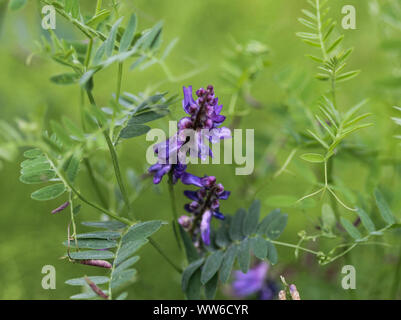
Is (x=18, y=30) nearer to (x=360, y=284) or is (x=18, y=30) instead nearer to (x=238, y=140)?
(x=238, y=140)

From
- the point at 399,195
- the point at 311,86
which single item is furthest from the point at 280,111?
the point at 399,195

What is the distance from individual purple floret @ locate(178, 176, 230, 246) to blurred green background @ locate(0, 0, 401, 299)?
97mm

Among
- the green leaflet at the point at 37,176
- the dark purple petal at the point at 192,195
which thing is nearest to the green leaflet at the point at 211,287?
the dark purple petal at the point at 192,195

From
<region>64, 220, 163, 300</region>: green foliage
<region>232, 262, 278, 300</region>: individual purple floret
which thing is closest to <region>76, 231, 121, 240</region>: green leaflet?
<region>64, 220, 163, 300</region>: green foliage

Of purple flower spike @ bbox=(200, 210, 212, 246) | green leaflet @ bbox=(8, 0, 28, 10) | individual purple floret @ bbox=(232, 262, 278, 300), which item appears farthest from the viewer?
individual purple floret @ bbox=(232, 262, 278, 300)

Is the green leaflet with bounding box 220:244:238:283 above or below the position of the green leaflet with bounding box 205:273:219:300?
above

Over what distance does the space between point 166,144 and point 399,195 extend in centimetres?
38

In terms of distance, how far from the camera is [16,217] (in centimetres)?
95

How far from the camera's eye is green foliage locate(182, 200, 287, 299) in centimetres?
54

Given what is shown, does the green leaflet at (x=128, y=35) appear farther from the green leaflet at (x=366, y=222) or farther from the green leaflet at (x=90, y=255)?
the green leaflet at (x=366, y=222)

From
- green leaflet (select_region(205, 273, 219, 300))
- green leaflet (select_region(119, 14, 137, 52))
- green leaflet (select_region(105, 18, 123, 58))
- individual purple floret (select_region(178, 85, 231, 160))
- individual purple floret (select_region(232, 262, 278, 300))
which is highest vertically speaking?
green leaflet (select_region(119, 14, 137, 52))

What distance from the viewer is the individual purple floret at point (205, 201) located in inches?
20.6

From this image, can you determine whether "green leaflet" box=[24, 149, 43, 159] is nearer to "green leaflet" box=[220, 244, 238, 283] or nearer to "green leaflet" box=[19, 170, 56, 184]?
"green leaflet" box=[19, 170, 56, 184]

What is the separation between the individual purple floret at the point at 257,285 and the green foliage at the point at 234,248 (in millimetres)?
222
